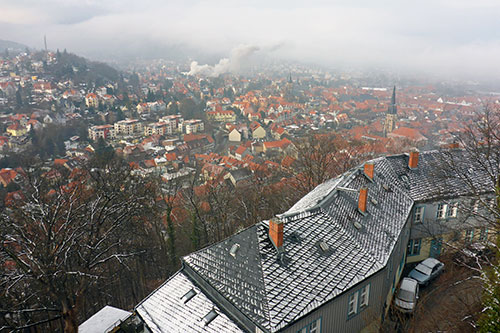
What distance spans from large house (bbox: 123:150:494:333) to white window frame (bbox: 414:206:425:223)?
9.33 feet

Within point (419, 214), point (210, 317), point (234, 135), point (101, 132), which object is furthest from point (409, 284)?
point (101, 132)

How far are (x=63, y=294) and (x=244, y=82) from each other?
636ft

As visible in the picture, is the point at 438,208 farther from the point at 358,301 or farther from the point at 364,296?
the point at 358,301

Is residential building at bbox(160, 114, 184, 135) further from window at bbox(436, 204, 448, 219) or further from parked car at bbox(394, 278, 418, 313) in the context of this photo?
parked car at bbox(394, 278, 418, 313)

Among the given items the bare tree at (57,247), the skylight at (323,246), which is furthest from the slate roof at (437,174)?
the bare tree at (57,247)

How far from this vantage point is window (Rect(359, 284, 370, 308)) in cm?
1214

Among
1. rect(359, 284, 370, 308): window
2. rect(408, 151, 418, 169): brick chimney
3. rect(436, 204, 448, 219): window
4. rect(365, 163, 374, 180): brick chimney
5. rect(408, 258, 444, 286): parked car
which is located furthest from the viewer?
rect(408, 151, 418, 169): brick chimney

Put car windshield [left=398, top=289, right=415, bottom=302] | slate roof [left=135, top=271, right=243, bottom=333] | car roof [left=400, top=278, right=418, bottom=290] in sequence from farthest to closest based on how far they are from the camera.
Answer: car roof [left=400, top=278, right=418, bottom=290], car windshield [left=398, top=289, right=415, bottom=302], slate roof [left=135, top=271, right=243, bottom=333]

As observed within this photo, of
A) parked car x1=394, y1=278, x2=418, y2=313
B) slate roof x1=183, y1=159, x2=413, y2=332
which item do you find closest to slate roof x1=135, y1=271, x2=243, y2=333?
slate roof x1=183, y1=159, x2=413, y2=332

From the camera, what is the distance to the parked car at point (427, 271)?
16203mm

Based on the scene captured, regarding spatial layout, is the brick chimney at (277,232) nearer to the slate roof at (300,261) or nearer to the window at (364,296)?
the slate roof at (300,261)

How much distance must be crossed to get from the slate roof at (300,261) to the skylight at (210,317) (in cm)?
67

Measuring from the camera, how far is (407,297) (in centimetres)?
1461

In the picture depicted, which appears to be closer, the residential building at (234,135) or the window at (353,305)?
the window at (353,305)
